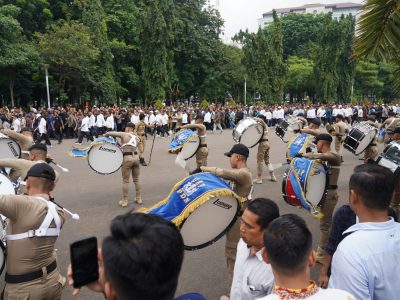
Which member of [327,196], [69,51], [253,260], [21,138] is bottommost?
[327,196]

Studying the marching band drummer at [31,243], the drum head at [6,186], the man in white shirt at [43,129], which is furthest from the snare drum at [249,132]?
the man in white shirt at [43,129]

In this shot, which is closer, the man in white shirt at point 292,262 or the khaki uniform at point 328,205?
the man in white shirt at point 292,262

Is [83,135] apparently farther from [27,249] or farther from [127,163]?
[27,249]

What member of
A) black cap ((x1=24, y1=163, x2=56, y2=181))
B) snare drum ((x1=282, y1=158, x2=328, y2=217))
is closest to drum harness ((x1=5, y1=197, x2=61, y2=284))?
black cap ((x1=24, y1=163, x2=56, y2=181))

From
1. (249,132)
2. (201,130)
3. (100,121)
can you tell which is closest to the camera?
(201,130)

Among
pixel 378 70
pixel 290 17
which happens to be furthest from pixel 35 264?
pixel 290 17

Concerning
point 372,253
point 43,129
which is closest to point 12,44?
point 43,129

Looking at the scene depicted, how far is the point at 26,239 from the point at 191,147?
6718 mm

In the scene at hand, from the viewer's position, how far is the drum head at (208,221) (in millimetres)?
3572

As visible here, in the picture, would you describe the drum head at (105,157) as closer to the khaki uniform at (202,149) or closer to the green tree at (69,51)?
the khaki uniform at (202,149)

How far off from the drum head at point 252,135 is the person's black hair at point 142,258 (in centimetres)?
851

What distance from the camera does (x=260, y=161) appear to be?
400 inches

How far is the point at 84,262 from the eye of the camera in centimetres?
178

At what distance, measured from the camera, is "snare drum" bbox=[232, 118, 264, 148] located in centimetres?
995
